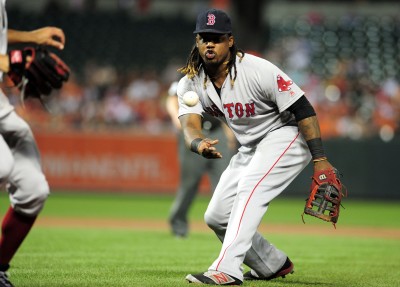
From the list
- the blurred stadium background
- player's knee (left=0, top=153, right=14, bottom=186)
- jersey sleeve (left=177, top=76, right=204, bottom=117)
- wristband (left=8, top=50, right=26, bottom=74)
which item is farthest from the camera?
the blurred stadium background

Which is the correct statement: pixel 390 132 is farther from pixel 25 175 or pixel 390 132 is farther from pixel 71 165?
pixel 25 175

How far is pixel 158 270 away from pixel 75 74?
48.1ft

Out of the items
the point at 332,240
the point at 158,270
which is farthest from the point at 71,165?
the point at 158,270

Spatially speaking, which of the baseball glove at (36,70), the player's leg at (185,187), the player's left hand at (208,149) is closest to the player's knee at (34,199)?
the baseball glove at (36,70)

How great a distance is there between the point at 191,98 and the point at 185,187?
431 cm

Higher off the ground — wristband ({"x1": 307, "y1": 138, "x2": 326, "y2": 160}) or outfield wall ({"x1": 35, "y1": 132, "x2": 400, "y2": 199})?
wristband ({"x1": 307, "y1": 138, "x2": 326, "y2": 160})

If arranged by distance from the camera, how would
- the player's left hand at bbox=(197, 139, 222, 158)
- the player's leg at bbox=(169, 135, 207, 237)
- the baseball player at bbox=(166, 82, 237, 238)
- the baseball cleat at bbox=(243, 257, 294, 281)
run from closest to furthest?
the player's left hand at bbox=(197, 139, 222, 158) → the baseball cleat at bbox=(243, 257, 294, 281) → the baseball player at bbox=(166, 82, 237, 238) → the player's leg at bbox=(169, 135, 207, 237)

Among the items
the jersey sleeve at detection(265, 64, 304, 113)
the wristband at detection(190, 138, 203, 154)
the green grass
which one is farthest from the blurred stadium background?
the jersey sleeve at detection(265, 64, 304, 113)

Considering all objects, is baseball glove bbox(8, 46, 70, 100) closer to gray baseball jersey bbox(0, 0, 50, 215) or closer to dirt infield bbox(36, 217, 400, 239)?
gray baseball jersey bbox(0, 0, 50, 215)

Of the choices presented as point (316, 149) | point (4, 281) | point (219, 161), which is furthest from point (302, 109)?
point (219, 161)

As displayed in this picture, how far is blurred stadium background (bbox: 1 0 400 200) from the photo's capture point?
57.0ft

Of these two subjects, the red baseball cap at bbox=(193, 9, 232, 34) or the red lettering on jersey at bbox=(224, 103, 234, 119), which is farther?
the red lettering on jersey at bbox=(224, 103, 234, 119)

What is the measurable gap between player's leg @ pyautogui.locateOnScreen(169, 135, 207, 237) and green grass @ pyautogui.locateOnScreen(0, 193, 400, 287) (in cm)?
20

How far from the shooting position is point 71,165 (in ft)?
57.6
